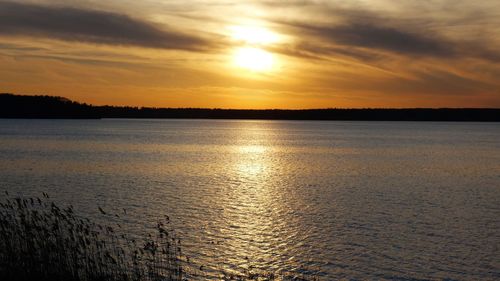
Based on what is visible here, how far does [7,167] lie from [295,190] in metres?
35.1

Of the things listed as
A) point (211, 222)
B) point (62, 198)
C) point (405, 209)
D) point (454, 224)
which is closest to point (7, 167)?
point (62, 198)

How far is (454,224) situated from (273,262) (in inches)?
595

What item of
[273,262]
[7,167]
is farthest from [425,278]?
[7,167]

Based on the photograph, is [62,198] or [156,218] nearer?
[156,218]

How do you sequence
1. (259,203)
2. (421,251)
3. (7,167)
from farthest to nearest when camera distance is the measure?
(7,167)
(259,203)
(421,251)

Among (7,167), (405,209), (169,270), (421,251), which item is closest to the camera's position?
(169,270)

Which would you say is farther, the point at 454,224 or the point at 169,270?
the point at 454,224

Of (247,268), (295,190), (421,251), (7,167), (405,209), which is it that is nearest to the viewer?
(247,268)

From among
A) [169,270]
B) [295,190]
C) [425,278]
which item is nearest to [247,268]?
[169,270]

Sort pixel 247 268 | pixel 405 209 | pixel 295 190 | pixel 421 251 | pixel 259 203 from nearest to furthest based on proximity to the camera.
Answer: pixel 247 268, pixel 421 251, pixel 405 209, pixel 259 203, pixel 295 190

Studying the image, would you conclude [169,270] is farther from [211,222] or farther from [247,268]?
[211,222]

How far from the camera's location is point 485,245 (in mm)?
27453

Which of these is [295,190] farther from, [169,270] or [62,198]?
[169,270]

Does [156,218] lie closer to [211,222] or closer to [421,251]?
[211,222]
